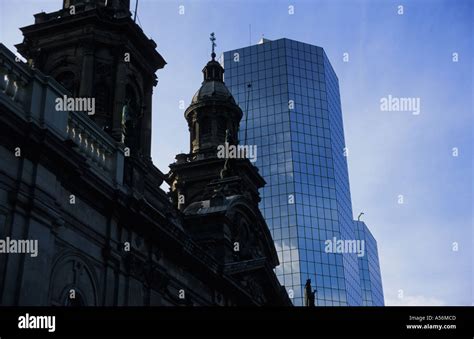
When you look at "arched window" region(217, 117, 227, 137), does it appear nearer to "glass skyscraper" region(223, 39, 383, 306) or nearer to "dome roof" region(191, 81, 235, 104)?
"dome roof" region(191, 81, 235, 104)

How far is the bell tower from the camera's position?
33.1m

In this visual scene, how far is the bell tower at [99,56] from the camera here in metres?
33.1

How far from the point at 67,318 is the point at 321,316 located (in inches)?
200

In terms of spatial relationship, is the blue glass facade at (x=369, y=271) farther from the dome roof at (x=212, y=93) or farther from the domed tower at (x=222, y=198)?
the domed tower at (x=222, y=198)

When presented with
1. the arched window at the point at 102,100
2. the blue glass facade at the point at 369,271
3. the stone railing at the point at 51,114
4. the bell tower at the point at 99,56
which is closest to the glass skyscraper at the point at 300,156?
the blue glass facade at the point at 369,271

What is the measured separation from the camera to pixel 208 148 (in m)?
53.3

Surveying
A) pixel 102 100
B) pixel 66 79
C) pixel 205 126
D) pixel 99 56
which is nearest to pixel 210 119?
pixel 205 126

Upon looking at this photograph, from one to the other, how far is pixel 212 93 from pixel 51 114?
3559 cm

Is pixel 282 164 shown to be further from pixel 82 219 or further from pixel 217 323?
pixel 217 323

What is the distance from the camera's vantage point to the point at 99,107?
1293 inches

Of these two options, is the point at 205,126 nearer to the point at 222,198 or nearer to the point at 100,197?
the point at 222,198

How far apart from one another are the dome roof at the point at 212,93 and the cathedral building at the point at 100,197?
10.8 m

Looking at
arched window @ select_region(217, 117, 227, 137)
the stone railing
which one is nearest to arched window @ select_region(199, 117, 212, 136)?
arched window @ select_region(217, 117, 227, 137)

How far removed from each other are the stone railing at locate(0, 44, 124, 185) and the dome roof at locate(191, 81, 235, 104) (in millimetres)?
30422
